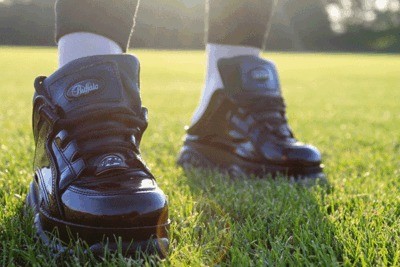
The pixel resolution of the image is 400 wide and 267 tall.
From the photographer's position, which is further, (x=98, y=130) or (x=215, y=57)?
(x=215, y=57)

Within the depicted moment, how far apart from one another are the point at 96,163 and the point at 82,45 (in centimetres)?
37

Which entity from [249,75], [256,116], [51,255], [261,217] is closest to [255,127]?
[256,116]

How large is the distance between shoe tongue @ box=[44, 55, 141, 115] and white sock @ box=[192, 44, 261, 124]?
876 millimetres

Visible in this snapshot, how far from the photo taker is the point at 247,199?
1.73 metres

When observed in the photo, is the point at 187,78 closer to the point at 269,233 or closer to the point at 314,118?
the point at 314,118

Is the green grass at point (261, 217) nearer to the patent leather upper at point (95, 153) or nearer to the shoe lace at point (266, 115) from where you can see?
the patent leather upper at point (95, 153)

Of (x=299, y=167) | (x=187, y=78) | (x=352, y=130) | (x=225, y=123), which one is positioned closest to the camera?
(x=299, y=167)

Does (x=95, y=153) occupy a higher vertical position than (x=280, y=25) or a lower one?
higher

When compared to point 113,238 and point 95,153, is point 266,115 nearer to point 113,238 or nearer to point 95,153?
point 95,153

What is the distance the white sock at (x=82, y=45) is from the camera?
1514 millimetres

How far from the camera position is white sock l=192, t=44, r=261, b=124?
2264 mm

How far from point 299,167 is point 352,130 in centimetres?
236

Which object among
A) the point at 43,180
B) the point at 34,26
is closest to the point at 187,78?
the point at 43,180

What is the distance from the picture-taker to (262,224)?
146 cm
